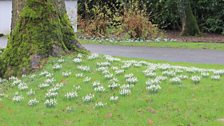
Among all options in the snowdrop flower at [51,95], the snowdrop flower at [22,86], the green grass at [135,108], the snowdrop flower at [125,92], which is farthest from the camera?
the snowdrop flower at [22,86]

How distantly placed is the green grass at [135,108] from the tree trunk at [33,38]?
219 cm

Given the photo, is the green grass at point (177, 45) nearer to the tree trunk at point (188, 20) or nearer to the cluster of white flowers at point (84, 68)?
the tree trunk at point (188, 20)

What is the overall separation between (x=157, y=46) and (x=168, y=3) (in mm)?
11545

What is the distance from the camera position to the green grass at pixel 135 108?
793cm

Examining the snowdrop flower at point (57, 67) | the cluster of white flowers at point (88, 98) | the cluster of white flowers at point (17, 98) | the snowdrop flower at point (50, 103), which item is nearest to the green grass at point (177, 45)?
the snowdrop flower at point (57, 67)

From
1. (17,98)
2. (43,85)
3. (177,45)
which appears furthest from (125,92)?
(177,45)

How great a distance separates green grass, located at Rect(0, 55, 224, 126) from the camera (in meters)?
7.93

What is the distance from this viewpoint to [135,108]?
8.45m

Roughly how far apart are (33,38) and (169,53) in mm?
8061

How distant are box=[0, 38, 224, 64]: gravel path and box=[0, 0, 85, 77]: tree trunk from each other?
17.7 feet

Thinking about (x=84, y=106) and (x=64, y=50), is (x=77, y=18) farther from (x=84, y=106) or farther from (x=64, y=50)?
(x=84, y=106)

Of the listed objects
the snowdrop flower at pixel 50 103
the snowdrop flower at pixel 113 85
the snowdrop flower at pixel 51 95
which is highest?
the snowdrop flower at pixel 113 85

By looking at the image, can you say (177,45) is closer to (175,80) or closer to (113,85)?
(175,80)

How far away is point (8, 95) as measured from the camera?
10.1 meters
